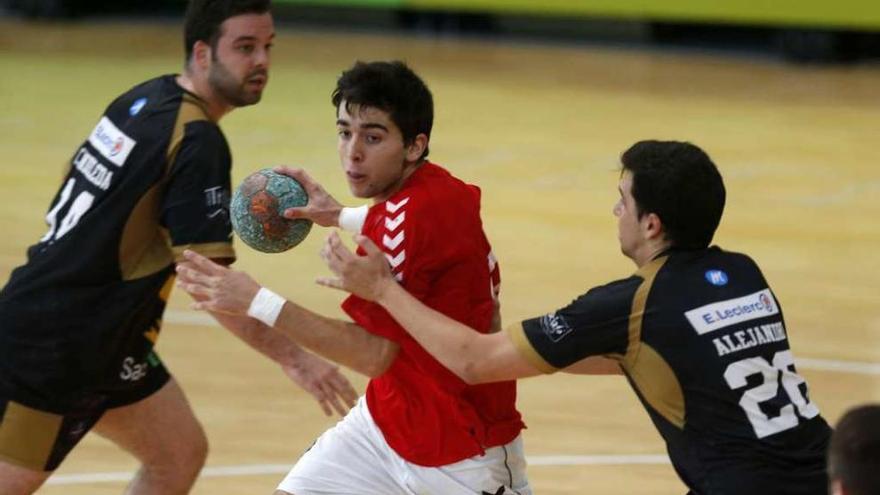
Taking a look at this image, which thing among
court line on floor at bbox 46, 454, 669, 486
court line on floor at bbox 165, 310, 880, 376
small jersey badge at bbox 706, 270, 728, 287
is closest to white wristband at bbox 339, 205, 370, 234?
small jersey badge at bbox 706, 270, 728, 287

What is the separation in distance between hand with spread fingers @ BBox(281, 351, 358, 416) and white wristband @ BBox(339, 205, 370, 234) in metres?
0.43

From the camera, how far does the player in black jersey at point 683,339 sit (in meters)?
4.56

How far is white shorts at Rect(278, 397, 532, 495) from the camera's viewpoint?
520 cm

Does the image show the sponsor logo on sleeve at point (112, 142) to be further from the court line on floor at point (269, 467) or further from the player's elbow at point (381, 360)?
the court line on floor at point (269, 467)

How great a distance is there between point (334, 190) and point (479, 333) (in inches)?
318

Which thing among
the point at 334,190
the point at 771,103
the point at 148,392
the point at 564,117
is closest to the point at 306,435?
the point at 148,392

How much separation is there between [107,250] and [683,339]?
1.96m

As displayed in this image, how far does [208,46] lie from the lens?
18.7 feet

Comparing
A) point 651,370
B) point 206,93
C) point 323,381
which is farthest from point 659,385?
point 206,93

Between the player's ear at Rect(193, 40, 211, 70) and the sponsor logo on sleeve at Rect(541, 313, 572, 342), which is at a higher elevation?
the player's ear at Rect(193, 40, 211, 70)

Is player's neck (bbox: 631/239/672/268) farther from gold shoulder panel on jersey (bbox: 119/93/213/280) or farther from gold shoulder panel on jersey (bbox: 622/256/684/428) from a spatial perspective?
gold shoulder panel on jersey (bbox: 119/93/213/280)

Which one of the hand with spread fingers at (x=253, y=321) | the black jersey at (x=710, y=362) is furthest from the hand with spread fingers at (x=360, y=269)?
the black jersey at (x=710, y=362)

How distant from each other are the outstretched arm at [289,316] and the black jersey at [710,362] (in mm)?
564

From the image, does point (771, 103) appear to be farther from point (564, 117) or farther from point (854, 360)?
point (854, 360)
